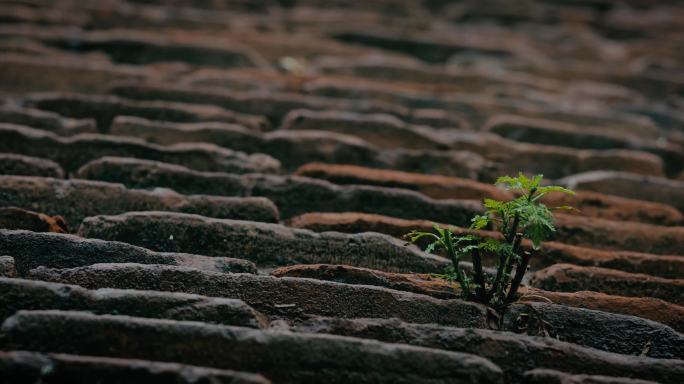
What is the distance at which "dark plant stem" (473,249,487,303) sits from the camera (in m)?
1.46

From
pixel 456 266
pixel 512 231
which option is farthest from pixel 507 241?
pixel 456 266

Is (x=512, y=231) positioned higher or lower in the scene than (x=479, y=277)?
higher

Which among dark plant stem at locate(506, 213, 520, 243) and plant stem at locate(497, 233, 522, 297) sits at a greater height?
dark plant stem at locate(506, 213, 520, 243)

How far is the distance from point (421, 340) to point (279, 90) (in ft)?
6.64

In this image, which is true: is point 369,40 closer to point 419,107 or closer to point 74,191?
point 419,107

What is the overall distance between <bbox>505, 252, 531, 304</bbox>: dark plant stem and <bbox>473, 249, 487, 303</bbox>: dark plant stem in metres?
0.06

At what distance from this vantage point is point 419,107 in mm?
3096

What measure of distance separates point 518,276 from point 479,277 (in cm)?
10

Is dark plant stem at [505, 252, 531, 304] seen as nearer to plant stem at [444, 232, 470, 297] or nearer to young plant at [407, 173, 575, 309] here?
young plant at [407, 173, 575, 309]

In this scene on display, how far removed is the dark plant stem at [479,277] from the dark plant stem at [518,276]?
61mm

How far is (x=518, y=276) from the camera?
57.4 inches

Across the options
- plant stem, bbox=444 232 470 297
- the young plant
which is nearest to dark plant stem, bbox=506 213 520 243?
the young plant

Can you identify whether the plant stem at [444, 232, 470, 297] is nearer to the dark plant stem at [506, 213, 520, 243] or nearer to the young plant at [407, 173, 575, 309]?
the young plant at [407, 173, 575, 309]

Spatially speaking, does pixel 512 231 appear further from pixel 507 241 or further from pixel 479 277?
pixel 479 277
